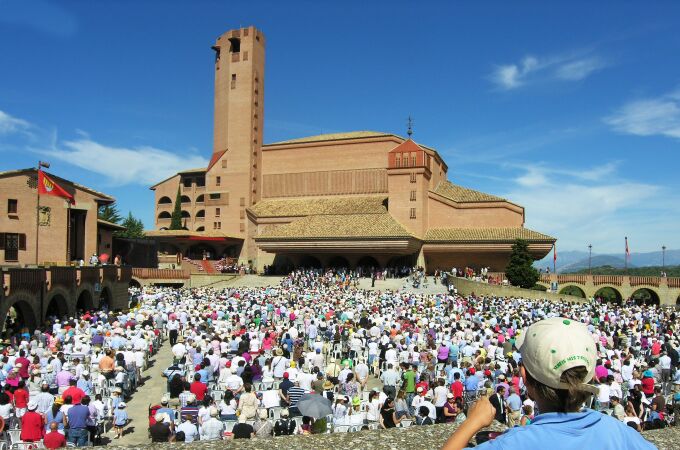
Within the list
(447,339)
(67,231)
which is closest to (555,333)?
(447,339)

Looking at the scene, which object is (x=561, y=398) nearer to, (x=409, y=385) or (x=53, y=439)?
(x=53, y=439)

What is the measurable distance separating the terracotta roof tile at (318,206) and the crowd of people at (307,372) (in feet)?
107

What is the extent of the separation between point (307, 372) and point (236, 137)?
52920mm

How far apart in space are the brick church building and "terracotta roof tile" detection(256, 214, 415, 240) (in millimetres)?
117

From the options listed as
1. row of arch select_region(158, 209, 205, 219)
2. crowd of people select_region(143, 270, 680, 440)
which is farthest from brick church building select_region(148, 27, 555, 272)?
crowd of people select_region(143, 270, 680, 440)

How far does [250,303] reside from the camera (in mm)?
26797

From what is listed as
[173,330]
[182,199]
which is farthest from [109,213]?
[173,330]

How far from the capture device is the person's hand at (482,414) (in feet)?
7.45

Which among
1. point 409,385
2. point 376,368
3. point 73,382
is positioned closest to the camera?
point 73,382

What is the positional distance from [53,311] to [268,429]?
27267 mm

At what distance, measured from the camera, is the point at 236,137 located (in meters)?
64.2

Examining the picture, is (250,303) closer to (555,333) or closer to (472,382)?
(472,382)

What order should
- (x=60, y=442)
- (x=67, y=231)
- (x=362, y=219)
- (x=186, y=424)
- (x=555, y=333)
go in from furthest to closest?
(x=362, y=219) < (x=67, y=231) < (x=186, y=424) < (x=60, y=442) < (x=555, y=333)

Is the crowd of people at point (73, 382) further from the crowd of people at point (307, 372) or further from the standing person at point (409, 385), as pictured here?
the standing person at point (409, 385)
